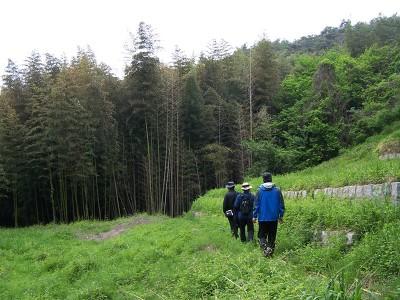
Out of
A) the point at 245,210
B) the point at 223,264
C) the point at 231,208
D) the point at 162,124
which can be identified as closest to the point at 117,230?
the point at 231,208

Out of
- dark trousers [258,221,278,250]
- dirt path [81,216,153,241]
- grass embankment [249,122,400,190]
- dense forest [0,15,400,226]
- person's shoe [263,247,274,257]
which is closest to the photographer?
person's shoe [263,247,274,257]

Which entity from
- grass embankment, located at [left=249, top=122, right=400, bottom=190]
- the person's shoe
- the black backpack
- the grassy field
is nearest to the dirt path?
the grassy field

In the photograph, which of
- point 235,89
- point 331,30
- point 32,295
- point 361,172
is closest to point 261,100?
point 235,89

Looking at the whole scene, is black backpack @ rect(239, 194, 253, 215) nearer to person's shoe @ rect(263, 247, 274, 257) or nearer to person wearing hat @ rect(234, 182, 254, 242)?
person wearing hat @ rect(234, 182, 254, 242)

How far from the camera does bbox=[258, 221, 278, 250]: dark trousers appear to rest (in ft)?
22.4

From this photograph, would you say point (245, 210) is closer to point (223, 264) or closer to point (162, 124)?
point (223, 264)

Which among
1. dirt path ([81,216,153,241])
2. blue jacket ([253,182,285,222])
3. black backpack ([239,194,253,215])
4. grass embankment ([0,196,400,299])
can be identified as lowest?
dirt path ([81,216,153,241])

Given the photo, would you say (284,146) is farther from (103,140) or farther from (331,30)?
(331,30)

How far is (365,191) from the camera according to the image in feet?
25.4

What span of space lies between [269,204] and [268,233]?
0.54 metres

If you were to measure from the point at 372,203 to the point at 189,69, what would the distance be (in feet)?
69.3

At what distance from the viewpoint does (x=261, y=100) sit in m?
28.1

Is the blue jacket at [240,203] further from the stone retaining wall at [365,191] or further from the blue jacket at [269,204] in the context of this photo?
the stone retaining wall at [365,191]

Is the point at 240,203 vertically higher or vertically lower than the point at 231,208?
higher
